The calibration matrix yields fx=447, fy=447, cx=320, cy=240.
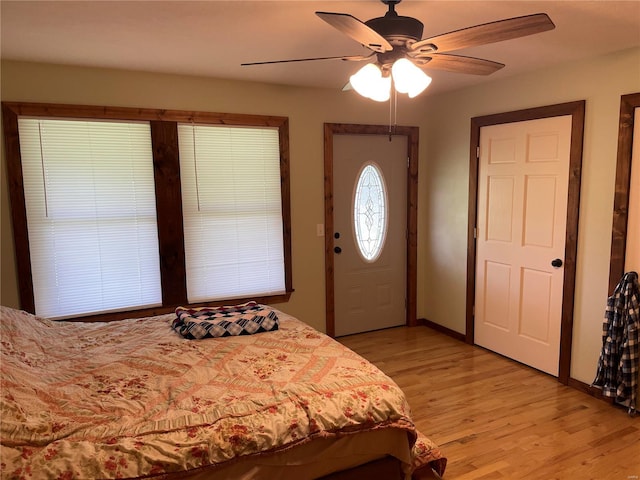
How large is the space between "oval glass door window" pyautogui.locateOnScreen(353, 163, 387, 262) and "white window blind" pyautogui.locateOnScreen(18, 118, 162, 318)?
1.90m

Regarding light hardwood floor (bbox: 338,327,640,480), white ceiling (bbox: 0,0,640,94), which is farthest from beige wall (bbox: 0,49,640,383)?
light hardwood floor (bbox: 338,327,640,480)

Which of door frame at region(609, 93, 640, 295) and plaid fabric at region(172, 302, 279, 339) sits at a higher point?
door frame at region(609, 93, 640, 295)

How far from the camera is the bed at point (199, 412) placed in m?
1.58

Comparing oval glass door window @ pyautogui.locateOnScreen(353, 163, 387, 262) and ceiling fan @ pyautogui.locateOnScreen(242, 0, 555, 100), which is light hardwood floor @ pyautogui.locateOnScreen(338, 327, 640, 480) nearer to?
oval glass door window @ pyautogui.locateOnScreen(353, 163, 387, 262)

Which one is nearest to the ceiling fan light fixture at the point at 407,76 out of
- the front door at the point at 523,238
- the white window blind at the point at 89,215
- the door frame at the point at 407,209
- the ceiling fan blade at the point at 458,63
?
the ceiling fan blade at the point at 458,63

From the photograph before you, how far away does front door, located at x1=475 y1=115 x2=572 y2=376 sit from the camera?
3.38 m

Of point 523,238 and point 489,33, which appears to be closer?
point 489,33

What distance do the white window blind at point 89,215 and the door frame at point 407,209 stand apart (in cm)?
151

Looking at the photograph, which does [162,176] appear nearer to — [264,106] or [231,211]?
[231,211]

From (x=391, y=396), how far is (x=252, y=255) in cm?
218

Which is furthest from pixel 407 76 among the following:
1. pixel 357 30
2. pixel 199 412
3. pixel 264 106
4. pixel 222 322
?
pixel 264 106

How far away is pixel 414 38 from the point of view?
1925mm

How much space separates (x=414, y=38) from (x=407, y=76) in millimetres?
173

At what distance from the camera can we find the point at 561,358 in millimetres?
3385
